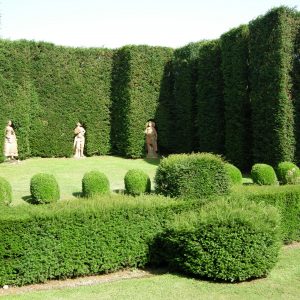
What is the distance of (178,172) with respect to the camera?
395 inches

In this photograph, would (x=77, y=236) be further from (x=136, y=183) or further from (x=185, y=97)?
(x=185, y=97)

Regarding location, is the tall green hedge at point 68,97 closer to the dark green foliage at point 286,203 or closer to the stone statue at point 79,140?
the stone statue at point 79,140

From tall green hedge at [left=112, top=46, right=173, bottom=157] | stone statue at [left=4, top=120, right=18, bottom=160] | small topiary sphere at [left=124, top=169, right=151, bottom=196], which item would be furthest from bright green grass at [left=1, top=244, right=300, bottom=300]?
tall green hedge at [left=112, top=46, right=173, bottom=157]

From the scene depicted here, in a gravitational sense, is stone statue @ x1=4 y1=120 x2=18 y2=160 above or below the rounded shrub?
above

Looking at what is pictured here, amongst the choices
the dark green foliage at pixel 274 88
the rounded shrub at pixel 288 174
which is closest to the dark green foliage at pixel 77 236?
the rounded shrub at pixel 288 174

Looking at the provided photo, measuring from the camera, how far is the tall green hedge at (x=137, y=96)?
79.0 feet

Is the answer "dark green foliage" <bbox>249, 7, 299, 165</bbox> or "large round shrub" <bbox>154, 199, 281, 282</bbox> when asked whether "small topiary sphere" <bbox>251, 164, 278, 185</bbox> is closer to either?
"dark green foliage" <bbox>249, 7, 299, 165</bbox>

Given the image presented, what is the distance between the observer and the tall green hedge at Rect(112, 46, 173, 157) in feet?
79.0

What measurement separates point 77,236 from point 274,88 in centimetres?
1229

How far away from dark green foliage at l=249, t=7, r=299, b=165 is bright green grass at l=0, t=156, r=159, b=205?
5.12 metres

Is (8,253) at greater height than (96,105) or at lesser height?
lesser

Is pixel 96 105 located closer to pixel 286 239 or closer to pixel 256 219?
pixel 286 239

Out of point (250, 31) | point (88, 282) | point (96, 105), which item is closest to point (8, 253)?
point (88, 282)

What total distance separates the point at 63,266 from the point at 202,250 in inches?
105
